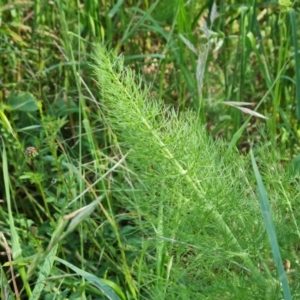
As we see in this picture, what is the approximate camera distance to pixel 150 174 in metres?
1.28

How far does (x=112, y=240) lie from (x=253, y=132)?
24.1 inches

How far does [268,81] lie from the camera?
178cm

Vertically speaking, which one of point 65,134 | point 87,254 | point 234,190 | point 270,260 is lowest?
point 87,254

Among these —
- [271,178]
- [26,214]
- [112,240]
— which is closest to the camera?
[271,178]

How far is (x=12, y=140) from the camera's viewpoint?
69.2 inches

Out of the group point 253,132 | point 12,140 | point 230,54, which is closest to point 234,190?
point 12,140

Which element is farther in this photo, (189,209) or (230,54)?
(230,54)

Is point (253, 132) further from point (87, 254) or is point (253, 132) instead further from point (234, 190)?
point (234, 190)

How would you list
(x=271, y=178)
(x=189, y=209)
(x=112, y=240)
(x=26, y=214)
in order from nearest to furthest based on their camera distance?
(x=189, y=209) → (x=271, y=178) → (x=112, y=240) → (x=26, y=214)

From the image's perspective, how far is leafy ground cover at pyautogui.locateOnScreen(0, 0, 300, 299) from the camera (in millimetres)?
1252

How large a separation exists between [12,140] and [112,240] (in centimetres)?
35

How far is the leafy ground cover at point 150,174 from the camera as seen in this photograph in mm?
1252

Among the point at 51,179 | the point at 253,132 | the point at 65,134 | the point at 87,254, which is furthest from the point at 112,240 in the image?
the point at 253,132

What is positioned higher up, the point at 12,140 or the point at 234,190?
the point at 234,190
